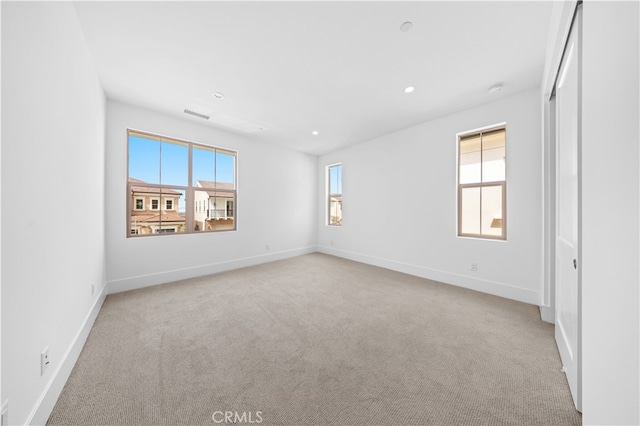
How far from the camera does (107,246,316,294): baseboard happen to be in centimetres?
320

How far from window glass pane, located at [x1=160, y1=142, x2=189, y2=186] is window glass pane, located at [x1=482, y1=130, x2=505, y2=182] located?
15.9ft

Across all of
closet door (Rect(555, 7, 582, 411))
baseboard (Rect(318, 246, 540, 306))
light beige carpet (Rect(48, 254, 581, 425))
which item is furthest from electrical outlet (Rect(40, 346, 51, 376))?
baseboard (Rect(318, 246, 540, 306))

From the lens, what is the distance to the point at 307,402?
4.61 feet

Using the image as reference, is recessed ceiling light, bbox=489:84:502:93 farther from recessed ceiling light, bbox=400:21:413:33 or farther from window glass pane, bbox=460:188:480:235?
recessed ceiling light, bbox=400:21:413:33

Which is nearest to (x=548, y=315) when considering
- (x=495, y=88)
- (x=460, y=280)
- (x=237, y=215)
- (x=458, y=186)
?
(x=460, y=280)

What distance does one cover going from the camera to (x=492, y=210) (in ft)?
10.7

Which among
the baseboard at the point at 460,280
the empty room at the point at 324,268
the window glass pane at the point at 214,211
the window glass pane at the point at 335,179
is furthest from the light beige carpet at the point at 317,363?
the window glass pane at the point at 335,179

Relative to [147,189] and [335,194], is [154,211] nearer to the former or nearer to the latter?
[147,189]

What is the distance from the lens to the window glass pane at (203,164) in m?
3.97

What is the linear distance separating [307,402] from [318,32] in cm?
284

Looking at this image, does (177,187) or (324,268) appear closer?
(177,187)

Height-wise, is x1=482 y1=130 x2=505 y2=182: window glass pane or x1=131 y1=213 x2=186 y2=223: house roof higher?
x1=482 y1=130 x2=505 y2=182: window glass pane
